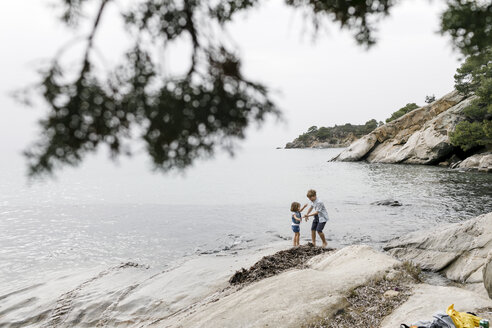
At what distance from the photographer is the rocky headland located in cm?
524

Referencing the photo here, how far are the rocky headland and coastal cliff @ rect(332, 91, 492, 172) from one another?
30.9m

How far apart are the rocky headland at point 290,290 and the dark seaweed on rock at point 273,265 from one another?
33 mm

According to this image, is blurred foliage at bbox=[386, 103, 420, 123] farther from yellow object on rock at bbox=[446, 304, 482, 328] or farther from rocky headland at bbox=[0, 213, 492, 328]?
yellow object on rock at bbox=[446, 304, 482, 328]

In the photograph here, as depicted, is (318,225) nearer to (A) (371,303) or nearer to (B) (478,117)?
(A) (371,303)

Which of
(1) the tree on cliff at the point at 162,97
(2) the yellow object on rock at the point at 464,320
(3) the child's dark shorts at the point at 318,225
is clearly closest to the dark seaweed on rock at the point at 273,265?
(3) the child's dark shorts at the point at 318,225

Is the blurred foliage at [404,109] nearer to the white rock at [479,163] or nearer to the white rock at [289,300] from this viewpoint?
the white rock at [479,163]

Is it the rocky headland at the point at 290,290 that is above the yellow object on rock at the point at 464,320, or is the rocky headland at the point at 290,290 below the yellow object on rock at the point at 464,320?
below

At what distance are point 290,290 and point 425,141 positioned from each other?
47942 mm

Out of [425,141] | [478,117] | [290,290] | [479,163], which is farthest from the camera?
[425,141]

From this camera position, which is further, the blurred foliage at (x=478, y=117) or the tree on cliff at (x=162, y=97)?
the blurred foliage at (x=478, y=117)

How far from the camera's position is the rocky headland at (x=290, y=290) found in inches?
206

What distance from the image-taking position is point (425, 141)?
45.3m

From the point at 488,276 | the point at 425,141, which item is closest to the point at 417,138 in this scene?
the point at 425,141

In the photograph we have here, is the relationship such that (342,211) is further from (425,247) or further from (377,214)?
Result: (425,247)
